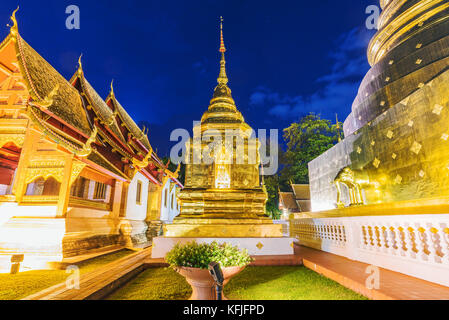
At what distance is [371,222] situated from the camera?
14.1ft

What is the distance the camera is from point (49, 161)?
21.6ft

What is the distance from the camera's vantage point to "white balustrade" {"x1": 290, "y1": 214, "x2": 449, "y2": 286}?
302 centimetres

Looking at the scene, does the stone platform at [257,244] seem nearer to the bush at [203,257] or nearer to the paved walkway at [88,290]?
the paved walkway at [88,290]

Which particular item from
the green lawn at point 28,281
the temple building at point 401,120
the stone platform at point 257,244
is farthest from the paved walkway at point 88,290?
the temple building at point 401,120

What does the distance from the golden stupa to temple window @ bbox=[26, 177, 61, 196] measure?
20.3 ft

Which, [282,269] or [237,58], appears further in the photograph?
[237,58]

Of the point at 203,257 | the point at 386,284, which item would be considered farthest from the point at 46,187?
the point at 386,284

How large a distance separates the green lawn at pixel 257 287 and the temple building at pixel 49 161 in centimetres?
342

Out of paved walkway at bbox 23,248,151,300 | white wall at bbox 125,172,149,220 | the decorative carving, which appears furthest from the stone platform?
white wall at bbox 125,172,149,220

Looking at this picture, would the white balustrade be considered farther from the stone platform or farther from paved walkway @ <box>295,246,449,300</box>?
the stone platform

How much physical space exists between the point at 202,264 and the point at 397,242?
331 cm
